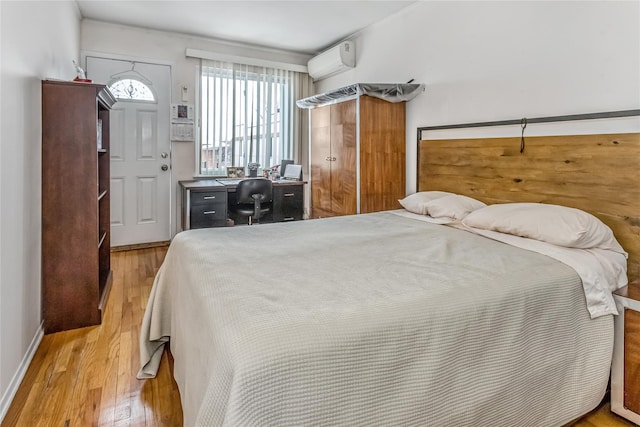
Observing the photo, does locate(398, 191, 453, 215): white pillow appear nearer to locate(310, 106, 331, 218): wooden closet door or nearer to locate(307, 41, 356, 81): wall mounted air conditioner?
locate(310, 106, 331, 218): wooden closet door

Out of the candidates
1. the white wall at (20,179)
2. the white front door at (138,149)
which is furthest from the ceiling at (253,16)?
the white wall at (20,179)

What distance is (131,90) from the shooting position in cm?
427

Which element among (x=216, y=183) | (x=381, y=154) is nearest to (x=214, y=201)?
(x=216, y=183)

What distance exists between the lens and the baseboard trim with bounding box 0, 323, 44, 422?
5.18ft

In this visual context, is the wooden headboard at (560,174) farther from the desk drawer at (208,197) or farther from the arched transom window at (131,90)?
the arched transom window at (131,90)

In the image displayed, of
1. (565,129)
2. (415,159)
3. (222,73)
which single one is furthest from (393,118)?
(222,73)

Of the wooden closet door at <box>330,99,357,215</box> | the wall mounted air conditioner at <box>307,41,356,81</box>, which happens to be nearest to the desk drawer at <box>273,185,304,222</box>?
the wooden closet door at <box>330,99,357,215</box>

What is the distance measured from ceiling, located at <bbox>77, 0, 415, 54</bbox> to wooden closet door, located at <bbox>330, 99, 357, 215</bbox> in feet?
3.07

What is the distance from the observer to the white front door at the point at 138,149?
13.8 feet

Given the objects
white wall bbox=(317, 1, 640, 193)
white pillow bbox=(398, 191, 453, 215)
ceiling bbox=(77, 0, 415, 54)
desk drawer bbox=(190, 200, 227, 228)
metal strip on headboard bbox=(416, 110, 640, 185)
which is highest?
ceiling bbox=(77, 0, 415, 54)

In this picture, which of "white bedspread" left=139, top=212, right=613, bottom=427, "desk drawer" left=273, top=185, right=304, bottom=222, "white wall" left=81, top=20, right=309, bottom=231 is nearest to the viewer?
"white bedspread" left=139, top=212, right=613, bottom=427

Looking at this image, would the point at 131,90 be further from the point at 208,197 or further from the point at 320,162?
the point at 320,162

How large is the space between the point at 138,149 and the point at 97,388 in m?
3.19

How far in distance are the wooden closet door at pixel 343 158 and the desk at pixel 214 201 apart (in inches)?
35.3
